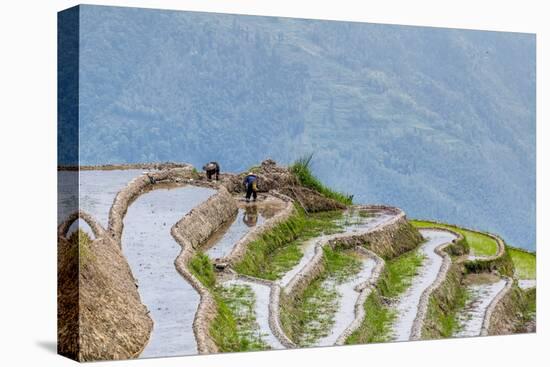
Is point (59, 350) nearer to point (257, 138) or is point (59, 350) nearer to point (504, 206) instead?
point (257, 138)

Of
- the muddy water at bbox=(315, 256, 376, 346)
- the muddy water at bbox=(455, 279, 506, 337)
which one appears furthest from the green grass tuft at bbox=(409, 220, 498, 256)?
the muddy water at bbox=(315, 256, 376, 346)

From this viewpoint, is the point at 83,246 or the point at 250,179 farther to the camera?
the point at 250,179

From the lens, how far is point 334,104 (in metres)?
18.7

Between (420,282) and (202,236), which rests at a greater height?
(202,236)

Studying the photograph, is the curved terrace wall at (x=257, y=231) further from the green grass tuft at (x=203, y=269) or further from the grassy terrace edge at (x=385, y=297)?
the grassy terrace edge at (x=385, y=297)

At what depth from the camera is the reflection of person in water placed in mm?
19133

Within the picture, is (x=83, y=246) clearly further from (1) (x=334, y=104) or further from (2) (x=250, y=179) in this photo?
(1) (x=334, y=104)

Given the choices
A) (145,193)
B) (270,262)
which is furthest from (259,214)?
(145,193)

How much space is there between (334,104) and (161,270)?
3899mm

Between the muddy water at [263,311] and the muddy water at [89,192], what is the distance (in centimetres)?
229

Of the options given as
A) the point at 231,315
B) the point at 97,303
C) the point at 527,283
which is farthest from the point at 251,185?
the point at 527,283

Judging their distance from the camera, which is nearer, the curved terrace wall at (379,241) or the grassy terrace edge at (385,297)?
the grassy terrace edge at (385,297)

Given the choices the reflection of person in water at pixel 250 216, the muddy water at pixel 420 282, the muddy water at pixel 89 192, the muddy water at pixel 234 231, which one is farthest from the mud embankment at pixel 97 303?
the muddy water at pixel 420 282

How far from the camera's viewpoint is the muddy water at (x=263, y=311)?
17.3 meters
